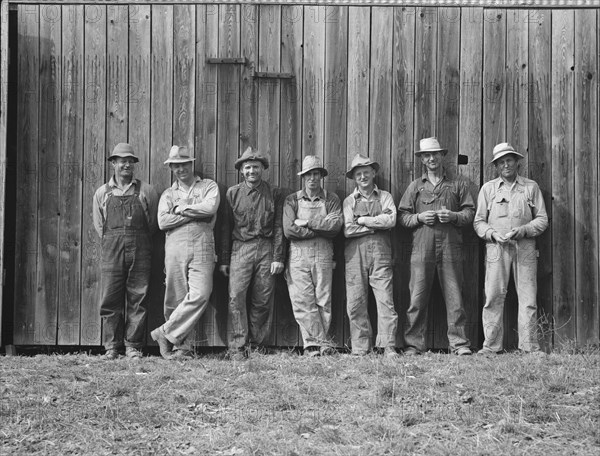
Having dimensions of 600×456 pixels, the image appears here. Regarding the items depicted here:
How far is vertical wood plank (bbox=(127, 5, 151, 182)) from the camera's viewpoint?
9.88m

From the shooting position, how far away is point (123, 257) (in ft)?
30.7

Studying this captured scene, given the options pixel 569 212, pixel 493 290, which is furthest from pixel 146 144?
pixel 569 212

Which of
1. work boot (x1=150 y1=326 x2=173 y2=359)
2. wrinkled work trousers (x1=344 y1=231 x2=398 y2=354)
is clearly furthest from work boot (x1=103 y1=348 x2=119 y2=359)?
wrinkled work trousers (x1=344 y1=231 x2=398 y2=354)

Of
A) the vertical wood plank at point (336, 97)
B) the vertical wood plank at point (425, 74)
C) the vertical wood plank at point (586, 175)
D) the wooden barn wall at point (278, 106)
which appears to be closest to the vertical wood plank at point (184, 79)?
the wooden barn wall at point (278, 106)

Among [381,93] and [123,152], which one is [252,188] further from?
[381,93]

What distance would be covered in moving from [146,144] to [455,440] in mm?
5538

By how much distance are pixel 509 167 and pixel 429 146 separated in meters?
0.92

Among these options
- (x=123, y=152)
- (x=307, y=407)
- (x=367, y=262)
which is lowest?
(x=307, y=407)

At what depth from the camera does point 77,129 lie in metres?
9.89

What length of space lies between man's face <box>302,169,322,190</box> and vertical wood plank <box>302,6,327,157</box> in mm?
423

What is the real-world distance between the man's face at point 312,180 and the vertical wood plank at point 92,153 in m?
2.40

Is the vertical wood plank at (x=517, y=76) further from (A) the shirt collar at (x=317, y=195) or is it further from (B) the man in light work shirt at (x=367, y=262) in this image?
(A) the shirt collar at (x=317, y=195)

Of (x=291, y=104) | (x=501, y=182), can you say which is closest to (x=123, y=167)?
(x=291, y=104)

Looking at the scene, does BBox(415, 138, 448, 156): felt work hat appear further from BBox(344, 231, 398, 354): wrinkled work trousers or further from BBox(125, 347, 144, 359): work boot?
BBox(125, 347, 144, 359): work boot
